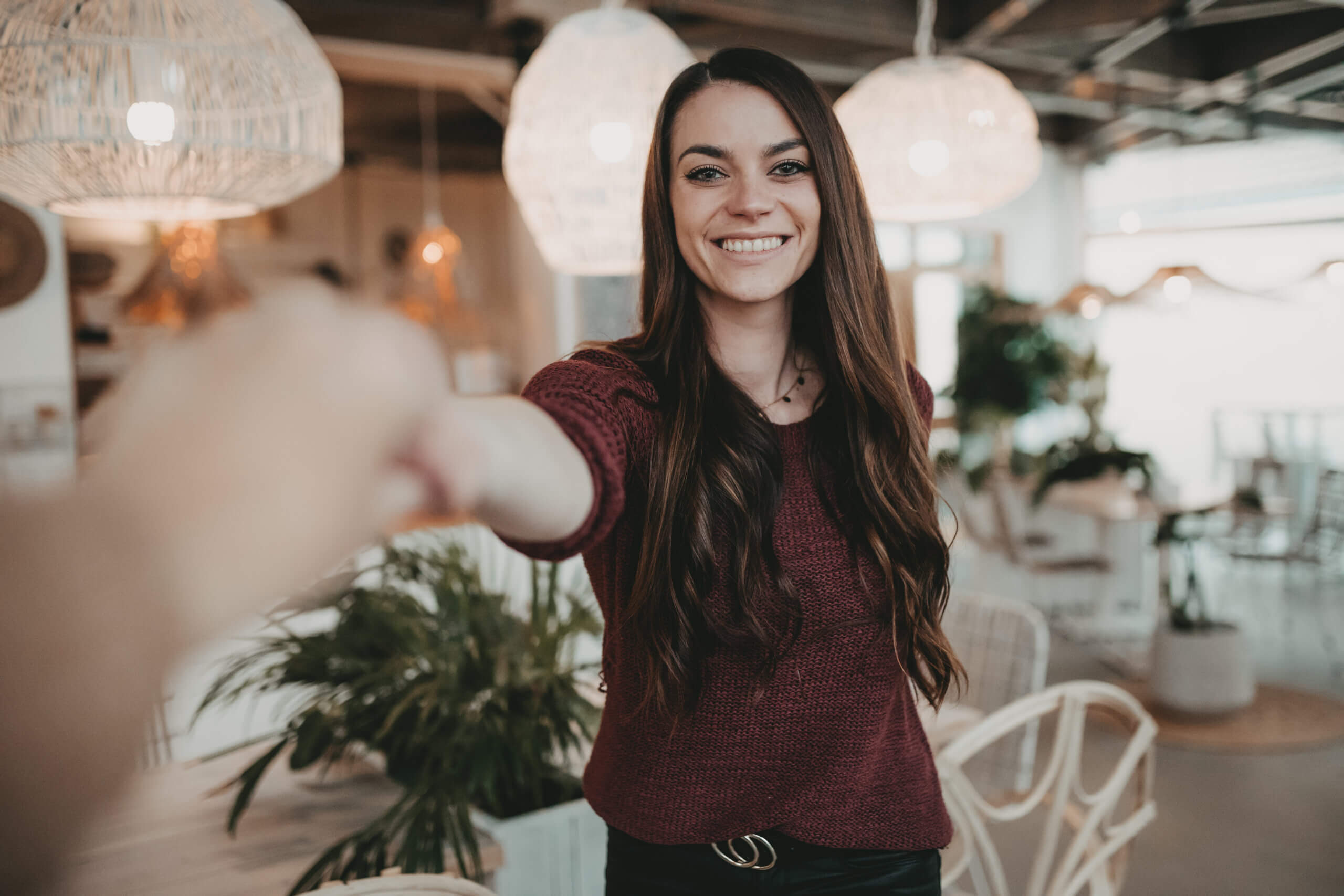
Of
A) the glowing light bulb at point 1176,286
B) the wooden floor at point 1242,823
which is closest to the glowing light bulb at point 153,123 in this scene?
the wooden floor at point 1242,823

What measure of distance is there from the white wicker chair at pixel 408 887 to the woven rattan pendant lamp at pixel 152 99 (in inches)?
49.4

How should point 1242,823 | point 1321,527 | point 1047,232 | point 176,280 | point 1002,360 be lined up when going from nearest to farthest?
point 1242,823 → point 1321,527 → point 176,280 → point 1002,360 → point 1047,232

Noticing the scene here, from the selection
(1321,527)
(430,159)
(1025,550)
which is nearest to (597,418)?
(1025,550)

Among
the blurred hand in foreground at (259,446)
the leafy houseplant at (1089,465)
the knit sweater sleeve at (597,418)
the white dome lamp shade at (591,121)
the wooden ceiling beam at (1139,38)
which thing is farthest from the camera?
the wooden ceiling beam at (1139,38)

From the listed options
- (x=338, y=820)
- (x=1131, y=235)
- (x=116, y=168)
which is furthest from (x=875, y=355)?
(x=1131, y=235)

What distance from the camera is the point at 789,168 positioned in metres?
1.21

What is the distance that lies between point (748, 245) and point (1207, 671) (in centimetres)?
384

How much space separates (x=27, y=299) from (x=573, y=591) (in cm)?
347

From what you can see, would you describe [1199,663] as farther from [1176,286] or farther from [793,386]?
[793,386]

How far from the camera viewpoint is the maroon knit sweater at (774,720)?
1.12 meters

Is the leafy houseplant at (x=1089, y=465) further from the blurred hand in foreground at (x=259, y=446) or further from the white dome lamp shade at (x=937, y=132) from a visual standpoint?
the blurred hand in foreground at (x=259, y=446)

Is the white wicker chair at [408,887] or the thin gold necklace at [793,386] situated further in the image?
the thin gold necklace at [793,386]

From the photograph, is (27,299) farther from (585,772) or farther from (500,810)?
(585,772)

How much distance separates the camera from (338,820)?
178 centimetres
